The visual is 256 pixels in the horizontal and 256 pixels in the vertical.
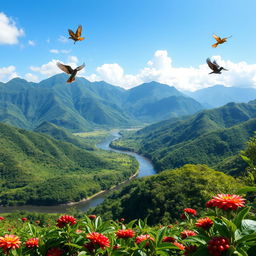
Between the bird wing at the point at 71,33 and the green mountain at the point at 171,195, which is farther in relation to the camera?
the green mountain at the point at 171,195

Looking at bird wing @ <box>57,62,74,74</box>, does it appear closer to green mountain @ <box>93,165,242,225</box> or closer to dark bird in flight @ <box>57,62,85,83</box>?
dark bird in flight @ <box>57,62,85,83</box>

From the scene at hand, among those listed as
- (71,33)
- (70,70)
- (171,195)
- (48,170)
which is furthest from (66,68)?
(48,170)

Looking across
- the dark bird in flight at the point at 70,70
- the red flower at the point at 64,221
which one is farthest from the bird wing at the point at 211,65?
the red flower at the point at 64,221

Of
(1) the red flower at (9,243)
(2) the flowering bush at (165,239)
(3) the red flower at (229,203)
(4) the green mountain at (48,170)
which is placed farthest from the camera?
(4) the green mountain at (48,170)

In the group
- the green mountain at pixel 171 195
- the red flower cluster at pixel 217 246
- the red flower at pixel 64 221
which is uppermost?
the red flower cluster at pixel 217 246

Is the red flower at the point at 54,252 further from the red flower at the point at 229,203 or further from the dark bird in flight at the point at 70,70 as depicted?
the dark bird in flight at the point at 70,70

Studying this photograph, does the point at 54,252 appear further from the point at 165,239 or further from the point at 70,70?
the point at 70,70
